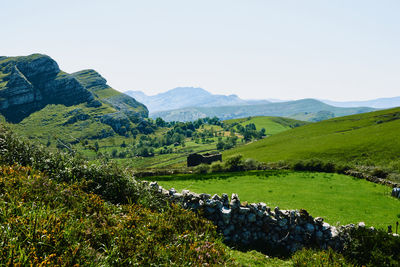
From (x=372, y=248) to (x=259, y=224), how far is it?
17.1 feet

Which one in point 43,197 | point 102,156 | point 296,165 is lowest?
point 296,165

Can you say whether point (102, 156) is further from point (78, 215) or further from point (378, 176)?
point (378, 176)

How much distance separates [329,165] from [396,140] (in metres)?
33.9

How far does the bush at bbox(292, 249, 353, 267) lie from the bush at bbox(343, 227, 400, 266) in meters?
0.61

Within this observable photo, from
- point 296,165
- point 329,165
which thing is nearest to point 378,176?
point 329,165

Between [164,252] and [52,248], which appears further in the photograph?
[164,252]

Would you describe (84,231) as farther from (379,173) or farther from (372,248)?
(379,173)

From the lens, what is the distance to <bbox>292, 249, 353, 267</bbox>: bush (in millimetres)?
10030

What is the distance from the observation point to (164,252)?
298 inches

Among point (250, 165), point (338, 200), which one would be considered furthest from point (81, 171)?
point (250, 165)

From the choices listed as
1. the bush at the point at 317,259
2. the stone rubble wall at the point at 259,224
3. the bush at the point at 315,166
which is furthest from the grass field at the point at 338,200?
the bush at the point at 315,166

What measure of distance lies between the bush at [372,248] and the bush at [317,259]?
61 centimetres

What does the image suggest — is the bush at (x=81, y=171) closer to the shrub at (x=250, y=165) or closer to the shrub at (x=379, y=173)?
the shrub at (x=379, y=173)

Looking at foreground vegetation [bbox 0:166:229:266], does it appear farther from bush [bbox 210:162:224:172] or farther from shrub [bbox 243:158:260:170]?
shrub [bbox 243:158:260:170]
